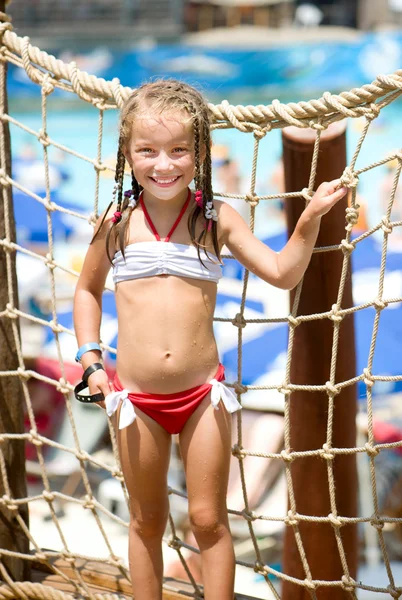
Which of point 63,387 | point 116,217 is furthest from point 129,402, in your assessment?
point 63,387

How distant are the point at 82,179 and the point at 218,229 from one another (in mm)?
14347

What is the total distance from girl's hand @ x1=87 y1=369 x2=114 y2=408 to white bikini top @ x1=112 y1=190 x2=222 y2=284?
168 mm

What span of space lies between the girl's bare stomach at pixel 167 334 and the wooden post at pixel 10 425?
52 centimetres

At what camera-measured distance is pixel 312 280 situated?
1.71 meters

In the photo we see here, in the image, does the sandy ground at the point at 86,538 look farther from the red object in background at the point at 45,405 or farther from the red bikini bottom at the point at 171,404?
the red bikini bottom at the point at 171,404

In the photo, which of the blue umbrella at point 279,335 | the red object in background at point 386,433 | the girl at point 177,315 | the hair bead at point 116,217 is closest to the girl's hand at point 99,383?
the girl at point 177,315

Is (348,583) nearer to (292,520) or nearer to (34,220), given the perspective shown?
(292,520)

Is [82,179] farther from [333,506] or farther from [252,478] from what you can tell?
[333,506]

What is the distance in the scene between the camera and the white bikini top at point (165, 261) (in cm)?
135

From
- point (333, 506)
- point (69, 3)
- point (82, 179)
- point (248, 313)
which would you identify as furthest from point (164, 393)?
point (69, 3)

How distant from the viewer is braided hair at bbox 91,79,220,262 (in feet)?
4.30

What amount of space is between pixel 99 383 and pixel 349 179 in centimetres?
52

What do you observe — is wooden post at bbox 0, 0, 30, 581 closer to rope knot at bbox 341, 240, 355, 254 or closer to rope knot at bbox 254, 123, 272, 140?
rope knot at bbox 254, 123, 272, 140

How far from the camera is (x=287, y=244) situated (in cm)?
133
